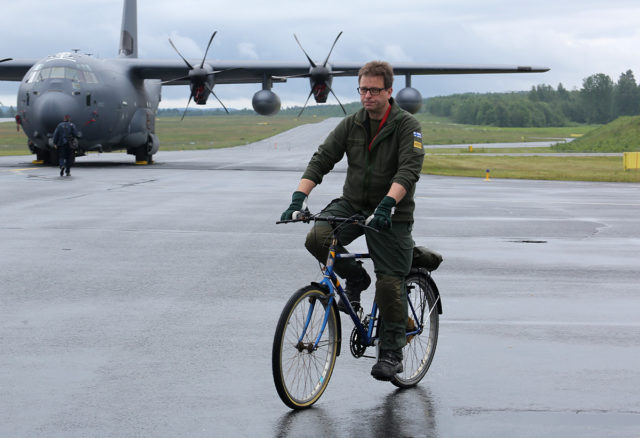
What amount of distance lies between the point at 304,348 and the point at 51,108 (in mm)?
27280

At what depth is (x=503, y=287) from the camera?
9.13m

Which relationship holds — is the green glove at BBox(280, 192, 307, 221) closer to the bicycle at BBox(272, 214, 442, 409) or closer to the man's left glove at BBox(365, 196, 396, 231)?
the bicycle at BBox(272, 214, 442, 409)

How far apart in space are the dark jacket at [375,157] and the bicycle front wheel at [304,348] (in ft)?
2.29

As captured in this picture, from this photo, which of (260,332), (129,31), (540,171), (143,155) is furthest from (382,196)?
(129,31)

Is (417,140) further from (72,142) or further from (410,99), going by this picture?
(410,99)

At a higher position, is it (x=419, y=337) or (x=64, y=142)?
(x=64, y=142)

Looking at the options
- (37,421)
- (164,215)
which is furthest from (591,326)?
(164,215)

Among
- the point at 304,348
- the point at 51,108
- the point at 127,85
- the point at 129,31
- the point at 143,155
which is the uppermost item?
the point at 129,31

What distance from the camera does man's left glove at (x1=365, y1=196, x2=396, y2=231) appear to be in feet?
15.9

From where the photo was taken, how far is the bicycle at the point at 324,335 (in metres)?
4.86

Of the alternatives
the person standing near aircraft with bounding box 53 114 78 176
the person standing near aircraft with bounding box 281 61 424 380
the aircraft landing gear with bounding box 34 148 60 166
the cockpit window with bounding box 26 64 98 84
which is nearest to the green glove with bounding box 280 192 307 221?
the person standing near aircraft with bounding box 281 61 424 380

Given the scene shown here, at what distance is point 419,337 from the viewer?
5.75 m

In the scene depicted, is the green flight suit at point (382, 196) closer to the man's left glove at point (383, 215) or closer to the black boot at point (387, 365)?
the black boot at point (387, 365)

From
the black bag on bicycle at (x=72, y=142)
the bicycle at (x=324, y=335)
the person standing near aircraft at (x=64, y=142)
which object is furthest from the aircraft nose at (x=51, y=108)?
the bicycle at (x=324, y=335)
